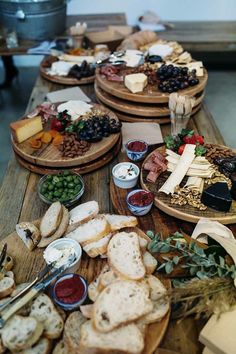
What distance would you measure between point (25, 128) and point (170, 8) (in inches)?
113

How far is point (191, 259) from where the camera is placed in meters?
1.12

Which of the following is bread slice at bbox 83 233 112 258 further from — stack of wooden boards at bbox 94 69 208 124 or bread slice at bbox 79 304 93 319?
stack of wooden boards at bbox 94 69 208 124

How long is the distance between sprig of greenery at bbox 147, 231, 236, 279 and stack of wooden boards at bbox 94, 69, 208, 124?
0.89 metres

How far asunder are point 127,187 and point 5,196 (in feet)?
1.76

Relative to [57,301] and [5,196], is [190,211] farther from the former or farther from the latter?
[5,196]

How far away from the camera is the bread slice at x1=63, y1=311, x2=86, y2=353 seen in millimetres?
918

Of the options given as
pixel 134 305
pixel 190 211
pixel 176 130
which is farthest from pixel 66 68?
pixel 134 305

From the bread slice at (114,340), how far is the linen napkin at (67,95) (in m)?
1.46

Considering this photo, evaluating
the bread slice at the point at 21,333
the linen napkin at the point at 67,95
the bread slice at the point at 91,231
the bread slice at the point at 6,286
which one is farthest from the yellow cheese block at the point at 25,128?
the bread slice at the point at 21,333

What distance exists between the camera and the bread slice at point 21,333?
2.92 ft

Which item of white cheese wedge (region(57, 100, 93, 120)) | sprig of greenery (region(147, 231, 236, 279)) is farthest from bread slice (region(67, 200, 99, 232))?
white cheese wedge (region(57, 100, 93, 120))

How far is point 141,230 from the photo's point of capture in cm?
126

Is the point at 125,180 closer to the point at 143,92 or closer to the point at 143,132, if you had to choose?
the point at 143,132

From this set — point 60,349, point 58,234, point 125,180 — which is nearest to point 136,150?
point 125,180
